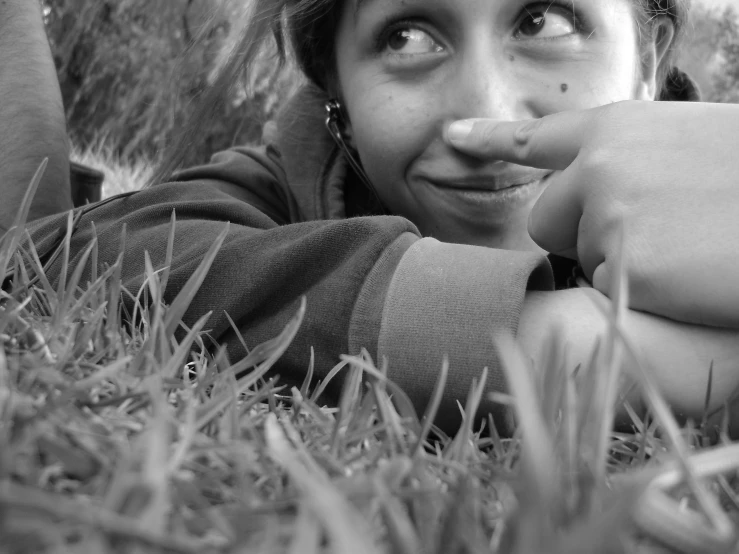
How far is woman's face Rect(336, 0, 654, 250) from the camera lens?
127 centimetres

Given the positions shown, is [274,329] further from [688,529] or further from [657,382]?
[688,529]

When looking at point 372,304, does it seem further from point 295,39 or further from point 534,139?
point 295,39

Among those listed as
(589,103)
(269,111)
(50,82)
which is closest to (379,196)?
(589,103)

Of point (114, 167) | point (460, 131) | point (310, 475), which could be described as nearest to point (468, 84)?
point (460, 131)

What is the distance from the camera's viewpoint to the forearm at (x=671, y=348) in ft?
2.27

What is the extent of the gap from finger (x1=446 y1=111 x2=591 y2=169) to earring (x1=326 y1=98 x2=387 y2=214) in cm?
43

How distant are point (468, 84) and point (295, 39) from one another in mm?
611

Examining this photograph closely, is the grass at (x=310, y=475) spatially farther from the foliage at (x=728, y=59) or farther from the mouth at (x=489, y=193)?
the foliage at (x=728, y=59)

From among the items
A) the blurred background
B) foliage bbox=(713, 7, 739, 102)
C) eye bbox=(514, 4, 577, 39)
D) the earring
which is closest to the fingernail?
eye bbox=(514, 4, 577, 39)

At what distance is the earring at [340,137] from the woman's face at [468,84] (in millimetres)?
97

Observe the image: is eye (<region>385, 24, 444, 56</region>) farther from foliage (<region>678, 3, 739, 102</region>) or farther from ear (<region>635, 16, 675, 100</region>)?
foliage (<region>678, 3, 739, 102</region>)

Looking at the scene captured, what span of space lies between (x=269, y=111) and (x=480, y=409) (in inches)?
103

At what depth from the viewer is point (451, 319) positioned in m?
0.71

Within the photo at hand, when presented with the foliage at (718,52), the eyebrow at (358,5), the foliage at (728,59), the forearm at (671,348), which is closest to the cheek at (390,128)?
the eyebrow at (358,5)
